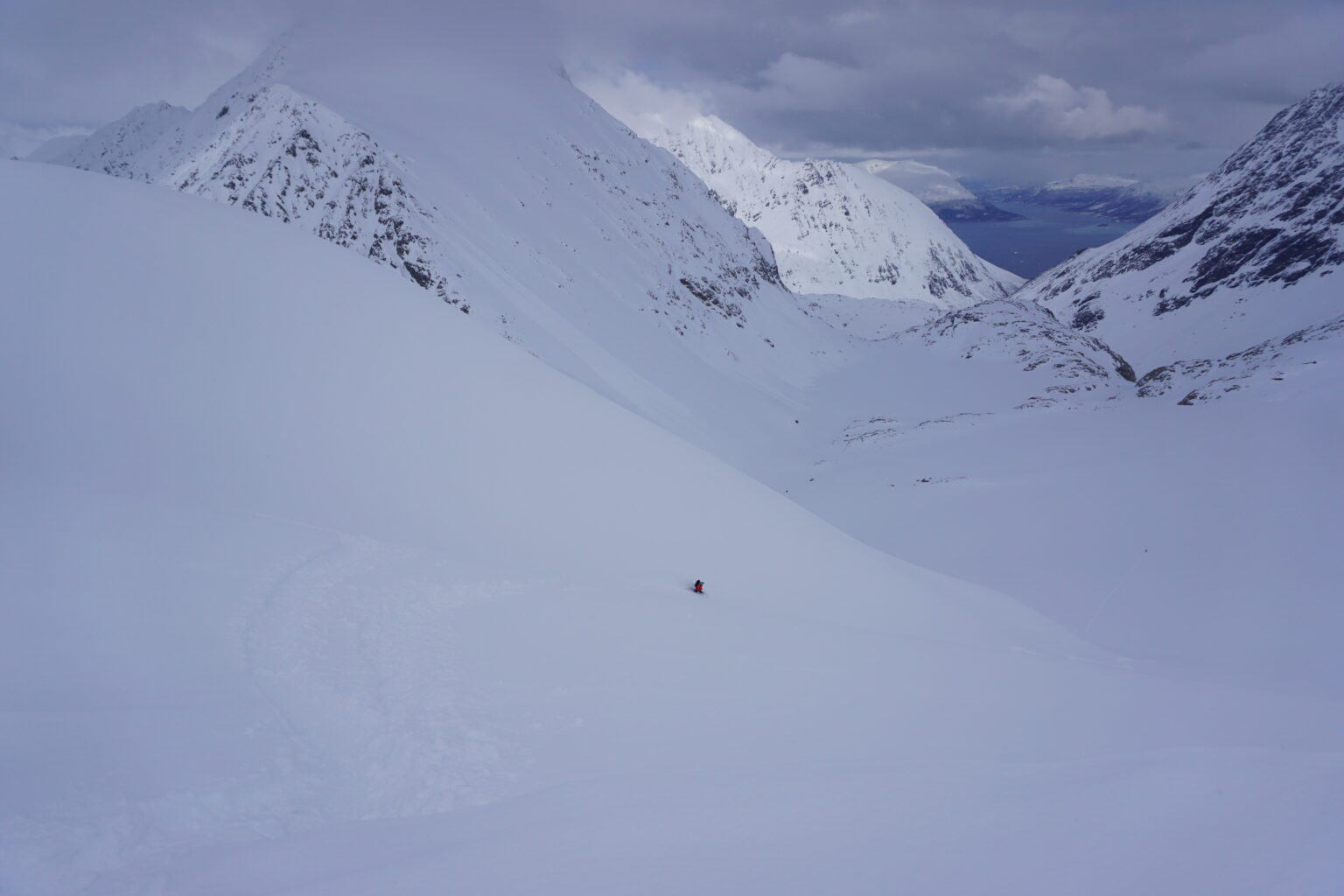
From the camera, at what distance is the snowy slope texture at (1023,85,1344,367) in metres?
102

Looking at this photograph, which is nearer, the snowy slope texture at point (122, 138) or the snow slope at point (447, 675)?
the snow slope at point (447, 675)

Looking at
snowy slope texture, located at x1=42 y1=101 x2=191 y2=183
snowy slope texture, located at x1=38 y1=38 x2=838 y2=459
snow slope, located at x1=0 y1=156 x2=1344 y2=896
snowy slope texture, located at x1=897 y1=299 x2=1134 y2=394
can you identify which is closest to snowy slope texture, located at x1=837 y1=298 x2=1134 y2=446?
snowy slope texture, located at x1=897 y1=299 x2=1134 y2=394

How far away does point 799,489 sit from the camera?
33312 mm

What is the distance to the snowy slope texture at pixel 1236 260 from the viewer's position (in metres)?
102

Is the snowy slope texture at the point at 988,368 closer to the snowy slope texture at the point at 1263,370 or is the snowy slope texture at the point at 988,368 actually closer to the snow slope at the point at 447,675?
the snowy slope texture at the point at 1263,370

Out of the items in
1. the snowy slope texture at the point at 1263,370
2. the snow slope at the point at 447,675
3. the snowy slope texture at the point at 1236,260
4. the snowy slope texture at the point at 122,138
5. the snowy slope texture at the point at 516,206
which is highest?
the snowy slope texture at the point at 1236,260

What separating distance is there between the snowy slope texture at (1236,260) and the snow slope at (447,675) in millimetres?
118413

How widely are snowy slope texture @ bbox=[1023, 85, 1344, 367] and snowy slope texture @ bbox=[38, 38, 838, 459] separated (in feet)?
242

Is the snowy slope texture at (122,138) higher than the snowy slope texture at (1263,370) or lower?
higher

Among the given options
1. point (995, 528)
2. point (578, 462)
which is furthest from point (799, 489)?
point (578, 462)

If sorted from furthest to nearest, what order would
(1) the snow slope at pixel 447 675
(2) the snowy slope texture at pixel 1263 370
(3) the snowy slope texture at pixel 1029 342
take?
(3) the snowy slope texture at pixel 1029 342 < (2) the snowy slope texture at pixel 1263 370 < (1) the snow slope at pixel 447 675

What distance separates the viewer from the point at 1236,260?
392ft

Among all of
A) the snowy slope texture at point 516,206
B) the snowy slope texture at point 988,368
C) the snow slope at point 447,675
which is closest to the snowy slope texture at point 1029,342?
the snowy slope texture at point 988,368

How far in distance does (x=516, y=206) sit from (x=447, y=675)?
55.4 metres
